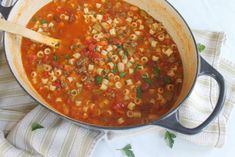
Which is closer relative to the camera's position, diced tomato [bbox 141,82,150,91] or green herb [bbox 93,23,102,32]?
diced tomato [bbox 141,82,150,91]

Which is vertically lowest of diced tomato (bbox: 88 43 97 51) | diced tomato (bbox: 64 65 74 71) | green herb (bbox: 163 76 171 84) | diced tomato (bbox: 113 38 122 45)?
green herb (bbox: 163 76 171 84)

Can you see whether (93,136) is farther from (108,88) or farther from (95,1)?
(95,1)

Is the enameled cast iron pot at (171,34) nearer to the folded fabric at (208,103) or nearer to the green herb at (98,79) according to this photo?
the folded fabric at (208,103)

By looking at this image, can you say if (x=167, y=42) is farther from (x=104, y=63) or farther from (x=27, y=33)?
(x=27, y=33)

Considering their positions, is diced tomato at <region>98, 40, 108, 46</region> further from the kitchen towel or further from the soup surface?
the kitchen towel

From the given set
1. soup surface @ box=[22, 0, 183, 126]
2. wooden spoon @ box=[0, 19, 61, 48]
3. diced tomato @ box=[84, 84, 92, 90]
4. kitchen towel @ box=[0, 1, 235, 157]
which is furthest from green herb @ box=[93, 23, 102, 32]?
kitchen towel @ box=[0, 1, 235, 157]

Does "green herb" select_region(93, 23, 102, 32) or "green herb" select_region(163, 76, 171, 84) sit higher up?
"green herb" select_region(93, 23, 102, 32)

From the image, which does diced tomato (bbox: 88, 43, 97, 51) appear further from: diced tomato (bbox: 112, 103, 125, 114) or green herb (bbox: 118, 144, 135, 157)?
green herb (bbox: 118, 144, 135, 157)

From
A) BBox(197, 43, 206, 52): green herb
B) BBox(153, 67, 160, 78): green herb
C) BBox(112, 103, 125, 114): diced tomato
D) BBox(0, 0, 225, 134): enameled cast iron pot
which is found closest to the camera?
BBox(0, 0, 225, 134): enameled cast iron pot

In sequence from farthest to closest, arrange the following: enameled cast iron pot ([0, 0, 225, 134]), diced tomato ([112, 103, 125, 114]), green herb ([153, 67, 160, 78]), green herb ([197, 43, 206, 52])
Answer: green herb ([197, 43, 206, 52])
green herb ([153, 67, 160, 78])
diced tomato ([112, 103, 125, 114])
enameled cast iron pot ([0, 0, 225, 134])
